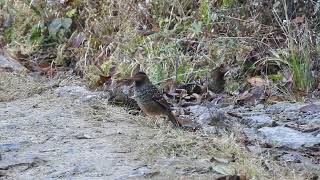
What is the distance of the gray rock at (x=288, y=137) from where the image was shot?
14.4ft

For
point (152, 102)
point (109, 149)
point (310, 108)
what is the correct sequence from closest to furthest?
1. point (109, 149)
2. point (152, 102)
3. point (310, 108)

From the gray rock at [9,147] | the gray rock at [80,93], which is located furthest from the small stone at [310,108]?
the gray rock at [9,147]

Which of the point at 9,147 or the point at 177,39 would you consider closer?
the point at 9,147

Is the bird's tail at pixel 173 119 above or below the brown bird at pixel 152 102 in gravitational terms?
below

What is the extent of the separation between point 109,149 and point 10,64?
12.7 ft

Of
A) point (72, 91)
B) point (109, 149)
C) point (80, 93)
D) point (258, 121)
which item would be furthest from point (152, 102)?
point (72, 91)

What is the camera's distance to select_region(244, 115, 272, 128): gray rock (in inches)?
191

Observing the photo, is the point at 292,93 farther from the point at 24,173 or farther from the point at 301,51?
the point at 24,173

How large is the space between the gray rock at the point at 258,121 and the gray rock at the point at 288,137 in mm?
128

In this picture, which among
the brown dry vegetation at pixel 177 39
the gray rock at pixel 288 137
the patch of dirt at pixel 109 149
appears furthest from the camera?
the brown dry vegetation at pixel 177 39

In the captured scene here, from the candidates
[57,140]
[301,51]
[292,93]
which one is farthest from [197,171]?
[301,51]

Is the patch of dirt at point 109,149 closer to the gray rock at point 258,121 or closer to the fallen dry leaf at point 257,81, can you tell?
the gray rock at point 258,121

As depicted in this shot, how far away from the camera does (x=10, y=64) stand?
7648mm

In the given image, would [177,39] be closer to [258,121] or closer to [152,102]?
[258,121]
